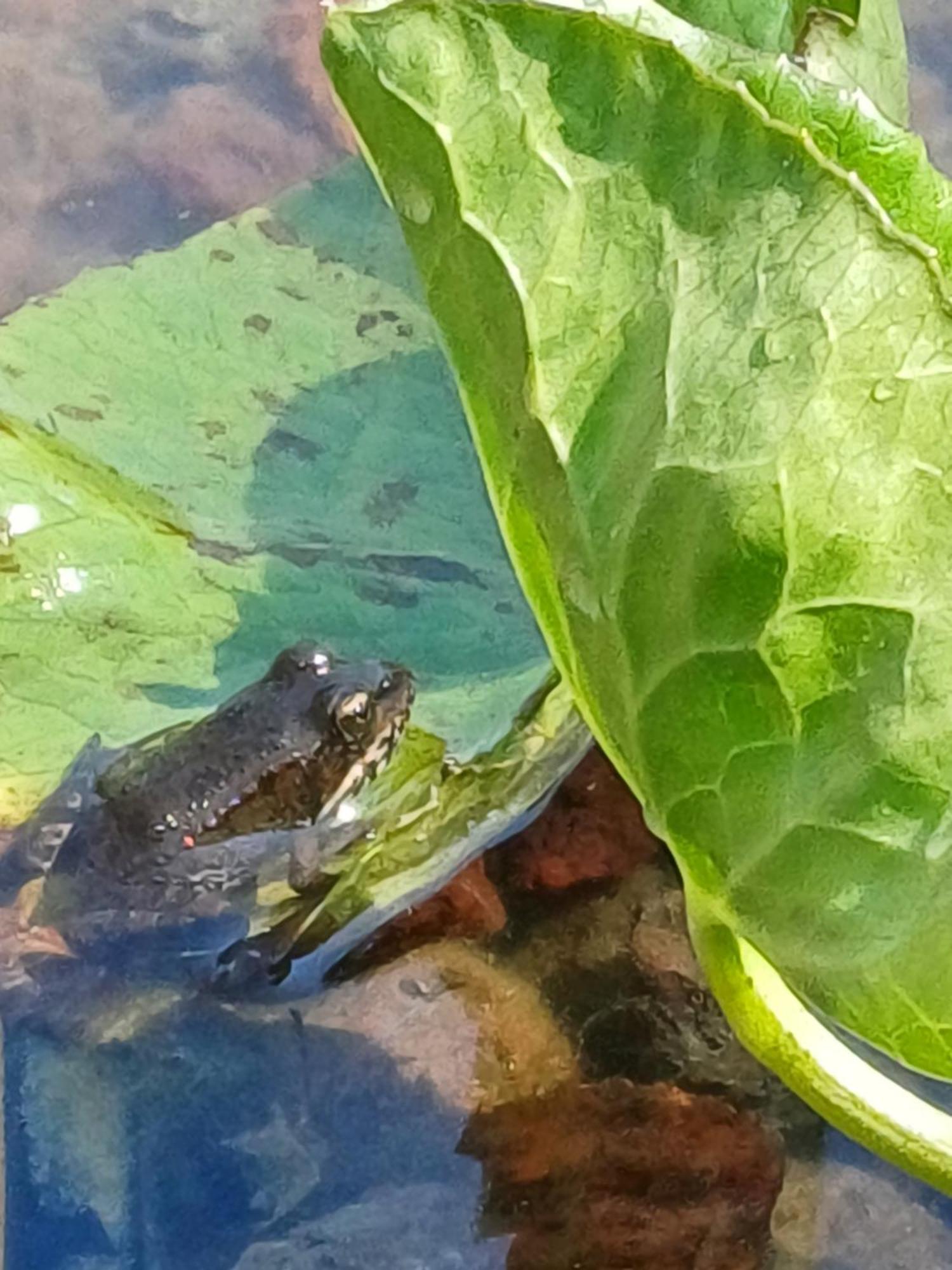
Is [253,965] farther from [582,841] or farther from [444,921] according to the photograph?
[582,841]

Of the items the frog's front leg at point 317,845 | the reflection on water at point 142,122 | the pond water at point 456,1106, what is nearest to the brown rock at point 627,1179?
the pond water at point 456,1106

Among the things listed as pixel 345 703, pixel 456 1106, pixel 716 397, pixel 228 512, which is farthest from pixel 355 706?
pixel 716 397

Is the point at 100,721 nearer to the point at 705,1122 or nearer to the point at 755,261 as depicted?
the point at 705,1122

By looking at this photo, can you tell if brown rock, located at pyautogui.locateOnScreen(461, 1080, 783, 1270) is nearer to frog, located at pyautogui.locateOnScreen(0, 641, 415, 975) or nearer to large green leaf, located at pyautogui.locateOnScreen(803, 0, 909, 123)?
frog, located at pyautogui.locateOnScreen(0, 641, 415, 975)

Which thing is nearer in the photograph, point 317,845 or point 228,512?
point 228,512

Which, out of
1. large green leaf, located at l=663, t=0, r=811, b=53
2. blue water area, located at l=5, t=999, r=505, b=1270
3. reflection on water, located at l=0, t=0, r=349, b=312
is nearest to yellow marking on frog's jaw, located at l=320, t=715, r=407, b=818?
blue water area, located at l=5, t=999, r=505, b=1270
